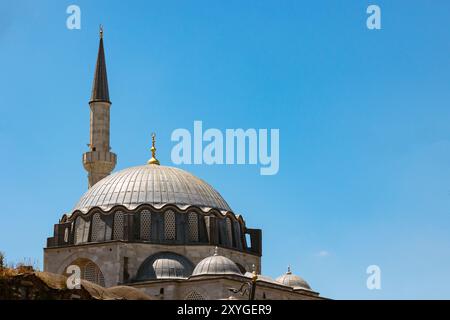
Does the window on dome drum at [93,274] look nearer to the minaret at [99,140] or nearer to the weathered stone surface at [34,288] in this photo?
the minaret at [99,140]

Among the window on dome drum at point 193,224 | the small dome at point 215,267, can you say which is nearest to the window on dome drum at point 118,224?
the window on dome drum at point 193,224

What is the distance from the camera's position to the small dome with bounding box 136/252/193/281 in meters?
56.3

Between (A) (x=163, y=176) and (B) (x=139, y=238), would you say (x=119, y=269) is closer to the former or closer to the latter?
(B) (x=139, y=238)

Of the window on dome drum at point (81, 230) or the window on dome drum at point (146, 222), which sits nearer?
the window on dome drum at point (146, 222)

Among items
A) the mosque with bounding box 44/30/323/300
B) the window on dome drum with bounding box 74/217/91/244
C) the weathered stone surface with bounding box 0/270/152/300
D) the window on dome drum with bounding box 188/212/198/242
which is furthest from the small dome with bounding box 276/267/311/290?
the weathered stone surface with bounding box 0/270/152/300

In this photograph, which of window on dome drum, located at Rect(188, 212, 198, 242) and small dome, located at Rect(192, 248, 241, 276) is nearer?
small dome, located at Rect(192, 248, 241, 276)

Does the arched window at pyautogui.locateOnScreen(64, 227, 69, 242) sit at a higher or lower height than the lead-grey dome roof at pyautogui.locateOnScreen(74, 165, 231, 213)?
lower

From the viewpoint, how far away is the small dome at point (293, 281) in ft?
195

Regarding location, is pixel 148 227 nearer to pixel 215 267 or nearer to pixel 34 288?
pixel 215 267

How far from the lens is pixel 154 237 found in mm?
58750

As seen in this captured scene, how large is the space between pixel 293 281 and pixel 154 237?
711 cm

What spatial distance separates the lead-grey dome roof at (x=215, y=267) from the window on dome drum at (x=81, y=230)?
7066 millimetres

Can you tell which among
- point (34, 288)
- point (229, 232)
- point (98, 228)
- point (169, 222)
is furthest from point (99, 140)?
point (34, 288)

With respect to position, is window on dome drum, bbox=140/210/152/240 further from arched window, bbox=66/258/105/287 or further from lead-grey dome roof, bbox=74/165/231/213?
arched window, bbox=66/258/105/287
